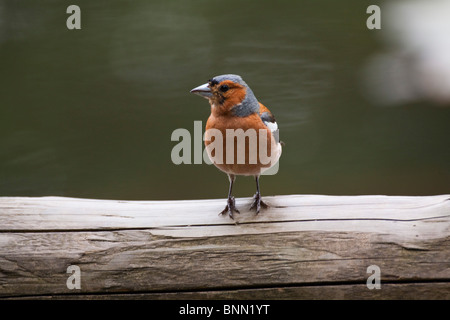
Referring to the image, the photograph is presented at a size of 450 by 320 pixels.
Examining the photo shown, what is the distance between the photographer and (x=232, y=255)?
1.92 metres

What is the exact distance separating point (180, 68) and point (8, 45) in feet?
4.68

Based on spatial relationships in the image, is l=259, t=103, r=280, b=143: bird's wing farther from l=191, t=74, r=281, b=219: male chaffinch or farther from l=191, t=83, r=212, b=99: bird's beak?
l=191, t=83, r=212, b=99: bird's beak

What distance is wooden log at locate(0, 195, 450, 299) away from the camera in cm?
186

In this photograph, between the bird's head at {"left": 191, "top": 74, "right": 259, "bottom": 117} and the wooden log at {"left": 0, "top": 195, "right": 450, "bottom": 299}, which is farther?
the bird's head at {"left": 191, "top": 74, "right": 259, "bottom": 117}

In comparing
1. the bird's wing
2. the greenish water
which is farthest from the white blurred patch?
the bird's wing

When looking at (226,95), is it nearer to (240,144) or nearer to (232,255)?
(240,144)

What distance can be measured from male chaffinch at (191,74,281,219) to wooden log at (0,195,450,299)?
0.80 feet

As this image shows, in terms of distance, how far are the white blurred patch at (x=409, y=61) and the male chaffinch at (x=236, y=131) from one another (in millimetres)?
2034

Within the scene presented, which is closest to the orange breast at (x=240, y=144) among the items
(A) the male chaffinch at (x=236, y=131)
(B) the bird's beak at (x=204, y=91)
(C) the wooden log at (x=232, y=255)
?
(A) the male chaffinch at (x=236, y=131)

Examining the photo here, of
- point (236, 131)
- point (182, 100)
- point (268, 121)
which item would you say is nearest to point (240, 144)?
point (236, 131)

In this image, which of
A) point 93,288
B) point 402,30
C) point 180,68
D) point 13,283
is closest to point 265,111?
point 93,288

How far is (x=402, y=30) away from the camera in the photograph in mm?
3846

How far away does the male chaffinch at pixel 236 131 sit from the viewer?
214 centimetres

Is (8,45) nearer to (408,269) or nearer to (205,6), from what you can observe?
(205,6)
